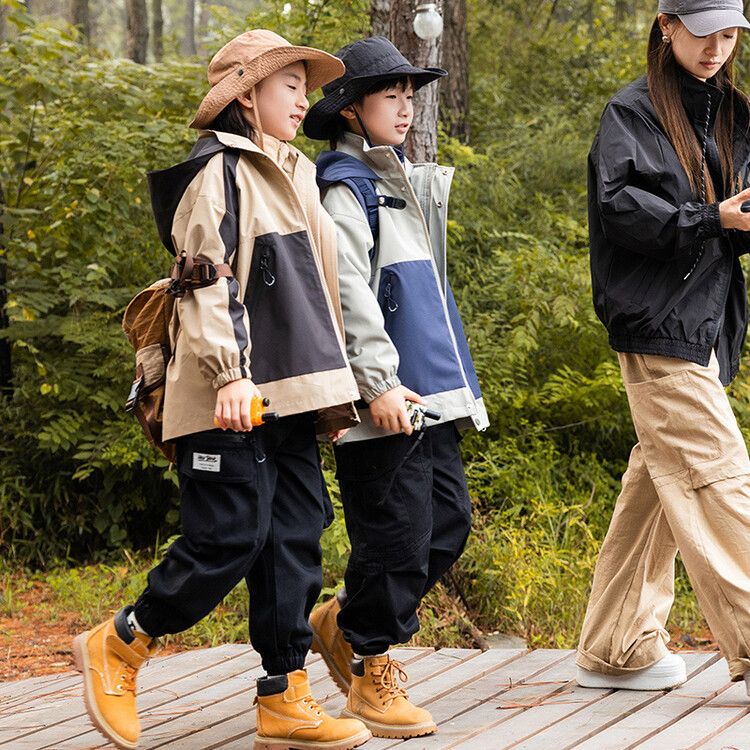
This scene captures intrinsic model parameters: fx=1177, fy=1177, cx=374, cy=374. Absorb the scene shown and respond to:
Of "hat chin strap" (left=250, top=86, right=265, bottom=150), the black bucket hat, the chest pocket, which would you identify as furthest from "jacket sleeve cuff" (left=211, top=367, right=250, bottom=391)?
the black bucket hat

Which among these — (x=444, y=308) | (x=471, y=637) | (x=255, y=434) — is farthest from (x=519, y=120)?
(x=255, y=434)

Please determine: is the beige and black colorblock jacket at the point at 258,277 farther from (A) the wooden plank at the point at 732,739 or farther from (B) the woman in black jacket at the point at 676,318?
(A) the wooden plank at the point at 732,739

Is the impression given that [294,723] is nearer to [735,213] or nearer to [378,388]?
[378,388]

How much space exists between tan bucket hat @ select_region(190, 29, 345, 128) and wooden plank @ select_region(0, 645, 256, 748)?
204 cm

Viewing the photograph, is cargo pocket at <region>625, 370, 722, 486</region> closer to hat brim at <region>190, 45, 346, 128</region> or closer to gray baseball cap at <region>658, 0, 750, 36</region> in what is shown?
gray baseball cap at <region>658, 0, 750, 36</region>

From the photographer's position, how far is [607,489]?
7277mm

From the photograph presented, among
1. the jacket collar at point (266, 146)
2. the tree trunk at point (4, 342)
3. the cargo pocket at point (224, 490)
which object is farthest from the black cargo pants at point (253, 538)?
the tree trunk at point (4, 342)

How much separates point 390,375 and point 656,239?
3.02 ft

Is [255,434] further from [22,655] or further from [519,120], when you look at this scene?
[519,120]

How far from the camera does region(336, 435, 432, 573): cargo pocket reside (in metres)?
3.63

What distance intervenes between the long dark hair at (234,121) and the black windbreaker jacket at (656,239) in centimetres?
112

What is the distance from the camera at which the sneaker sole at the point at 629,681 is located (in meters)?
3.98

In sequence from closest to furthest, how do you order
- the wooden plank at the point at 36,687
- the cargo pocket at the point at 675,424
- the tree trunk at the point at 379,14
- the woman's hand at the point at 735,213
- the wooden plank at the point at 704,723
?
the wooden plank at the point at 704,723
the woman's hand at the point at 735,213
the cargo pocket at the point at 675,424
the wooden plank at the point at 36,687
the tree trunk at the point at 379,14

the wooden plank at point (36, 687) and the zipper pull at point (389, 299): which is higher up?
the zipper pull at point (389, 299)
